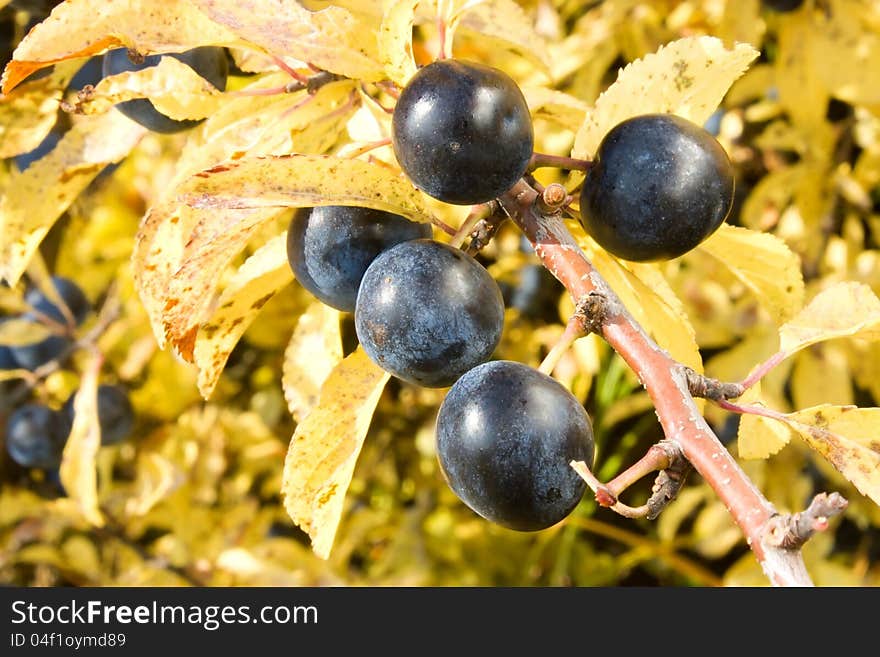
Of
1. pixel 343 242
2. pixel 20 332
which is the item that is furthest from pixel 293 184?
pixel 20 332

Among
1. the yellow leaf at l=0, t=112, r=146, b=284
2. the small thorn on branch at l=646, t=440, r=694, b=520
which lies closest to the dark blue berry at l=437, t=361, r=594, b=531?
the small thorn on branch at l=646, t=440, r=694, b=520

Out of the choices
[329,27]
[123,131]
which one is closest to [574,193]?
[329,27]

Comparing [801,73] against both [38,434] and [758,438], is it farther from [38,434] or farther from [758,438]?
[38,434]

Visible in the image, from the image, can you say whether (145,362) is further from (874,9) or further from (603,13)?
(874,9)

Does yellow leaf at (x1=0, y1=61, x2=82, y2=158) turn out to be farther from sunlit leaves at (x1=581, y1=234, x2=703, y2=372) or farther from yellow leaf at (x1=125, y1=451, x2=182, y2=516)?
yellow leaf at (x1=125, y1=451, x2=182, y2=516)

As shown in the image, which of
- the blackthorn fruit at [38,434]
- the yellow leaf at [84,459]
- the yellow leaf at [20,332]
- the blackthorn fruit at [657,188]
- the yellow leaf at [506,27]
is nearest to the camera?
the blackthorn fruit at [657,188]

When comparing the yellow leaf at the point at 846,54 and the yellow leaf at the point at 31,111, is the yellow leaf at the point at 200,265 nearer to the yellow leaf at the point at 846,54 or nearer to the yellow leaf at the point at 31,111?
the yellow leaf at the point at 31,111

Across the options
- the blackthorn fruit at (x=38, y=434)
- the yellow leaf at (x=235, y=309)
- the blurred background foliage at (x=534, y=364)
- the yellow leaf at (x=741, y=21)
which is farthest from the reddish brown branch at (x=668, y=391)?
the blackthorn fruit at (x=38, y=434)
